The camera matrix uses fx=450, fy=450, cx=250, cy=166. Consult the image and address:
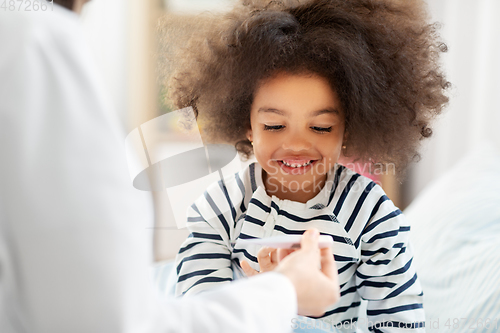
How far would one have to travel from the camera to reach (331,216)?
2.61ft

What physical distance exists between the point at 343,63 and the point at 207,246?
0.41 metres

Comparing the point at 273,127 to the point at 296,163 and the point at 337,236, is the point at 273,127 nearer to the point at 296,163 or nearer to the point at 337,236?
the point at 296,163

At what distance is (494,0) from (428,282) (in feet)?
3.45

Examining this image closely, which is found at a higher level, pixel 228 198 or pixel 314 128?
pixel 314 128

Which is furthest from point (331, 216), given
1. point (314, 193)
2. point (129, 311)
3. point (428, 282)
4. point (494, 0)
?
point (494, 0)

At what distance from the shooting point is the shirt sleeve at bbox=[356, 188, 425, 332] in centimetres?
75

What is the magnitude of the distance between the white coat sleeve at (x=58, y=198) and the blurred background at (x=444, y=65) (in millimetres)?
829

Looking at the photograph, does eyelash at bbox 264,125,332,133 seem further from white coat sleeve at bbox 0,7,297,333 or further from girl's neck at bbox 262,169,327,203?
white coat sleeve at bbox 0,7,297,333

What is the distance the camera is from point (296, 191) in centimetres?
85

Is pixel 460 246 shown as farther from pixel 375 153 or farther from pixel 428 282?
pixel 375 153

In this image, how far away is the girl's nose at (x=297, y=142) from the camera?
73 centimetres

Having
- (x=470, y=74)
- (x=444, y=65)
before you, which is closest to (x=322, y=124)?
(x=444, y=65)

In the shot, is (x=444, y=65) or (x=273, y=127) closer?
(x=273, y=127)

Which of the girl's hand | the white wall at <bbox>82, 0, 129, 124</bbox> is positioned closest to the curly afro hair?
the girl's hand
